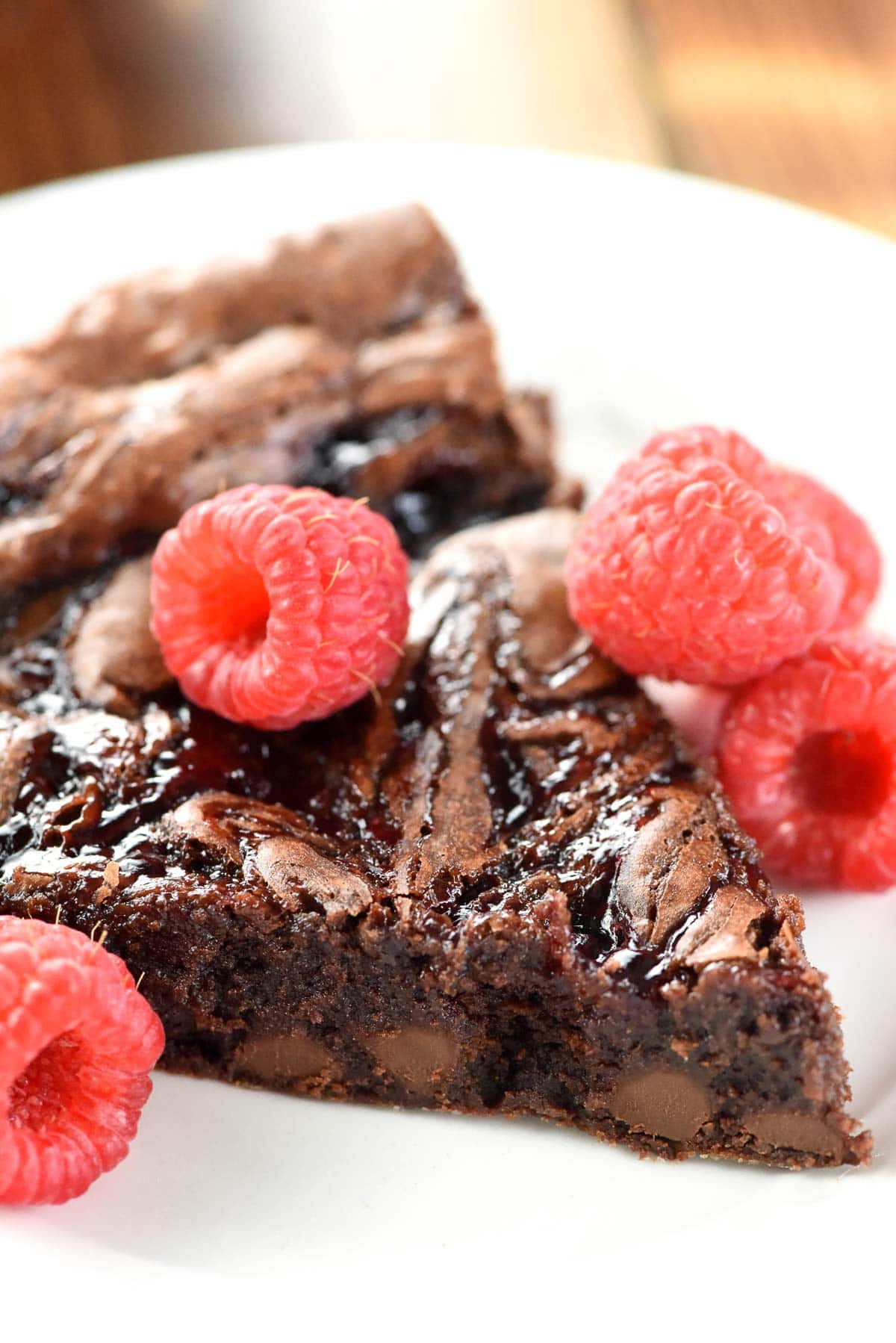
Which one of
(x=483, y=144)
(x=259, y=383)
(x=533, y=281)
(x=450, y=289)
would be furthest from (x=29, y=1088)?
(x=483, y=144)

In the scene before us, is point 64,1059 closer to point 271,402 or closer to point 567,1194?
point 567,1194

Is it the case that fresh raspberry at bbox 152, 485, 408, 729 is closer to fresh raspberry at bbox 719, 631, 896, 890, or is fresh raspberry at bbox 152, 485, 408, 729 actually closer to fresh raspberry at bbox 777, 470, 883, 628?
fresh raspberry at bbox 719, 631, 896, 890

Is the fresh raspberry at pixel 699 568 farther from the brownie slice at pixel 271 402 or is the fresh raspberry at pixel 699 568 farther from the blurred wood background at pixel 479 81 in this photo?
the blurred wood background at pixel 479 81

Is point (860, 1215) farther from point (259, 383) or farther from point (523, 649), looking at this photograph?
point (259, 383)

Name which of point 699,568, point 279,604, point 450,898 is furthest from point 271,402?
point 450,898

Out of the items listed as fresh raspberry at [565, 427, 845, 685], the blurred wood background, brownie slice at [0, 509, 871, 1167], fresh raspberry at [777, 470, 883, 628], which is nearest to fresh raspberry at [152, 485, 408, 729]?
brownie slice at [0, 509, 871, 1167]

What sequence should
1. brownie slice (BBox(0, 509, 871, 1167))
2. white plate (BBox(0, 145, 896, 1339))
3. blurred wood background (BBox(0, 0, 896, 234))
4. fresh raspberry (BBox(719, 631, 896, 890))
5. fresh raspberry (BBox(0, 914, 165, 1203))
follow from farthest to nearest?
blurred wood background (BBox(0, 0, 896, 234)), fresh raspberry (BBox(719, 631, 896, 890)), brownie slice (BBox(0, 509, 871, 1167)), white plate (BBox(0, 145, 896, 1339)), fresh raspberry (BBox(0, 914, 165, 1203))
